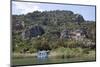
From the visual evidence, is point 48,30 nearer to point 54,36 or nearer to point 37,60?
point 54,36

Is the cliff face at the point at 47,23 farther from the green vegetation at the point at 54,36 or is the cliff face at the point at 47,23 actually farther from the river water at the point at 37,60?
the river water at the point at 37,60

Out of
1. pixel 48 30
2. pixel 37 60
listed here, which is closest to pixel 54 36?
pixel 48 30

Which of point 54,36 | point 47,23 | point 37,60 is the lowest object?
point 37,60

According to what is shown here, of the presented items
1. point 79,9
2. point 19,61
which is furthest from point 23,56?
point 79,9

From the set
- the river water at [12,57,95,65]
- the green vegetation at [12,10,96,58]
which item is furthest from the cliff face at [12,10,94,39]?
the river water at [12,57,95,65]

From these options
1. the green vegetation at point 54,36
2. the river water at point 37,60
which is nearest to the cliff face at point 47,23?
the green vegetation at point 54,36

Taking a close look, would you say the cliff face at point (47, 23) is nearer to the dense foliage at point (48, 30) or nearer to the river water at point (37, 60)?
the dense foliage at point (48, 30)

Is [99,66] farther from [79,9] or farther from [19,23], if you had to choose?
[19,23]

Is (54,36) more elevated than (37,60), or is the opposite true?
(54,36)

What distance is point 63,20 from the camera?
103 inches

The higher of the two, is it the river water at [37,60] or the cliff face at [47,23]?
the cliff face at [47,23]

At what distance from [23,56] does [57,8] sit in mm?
706

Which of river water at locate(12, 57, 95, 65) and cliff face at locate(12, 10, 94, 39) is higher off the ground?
cliff face at locate(12, 10, 94, 39)

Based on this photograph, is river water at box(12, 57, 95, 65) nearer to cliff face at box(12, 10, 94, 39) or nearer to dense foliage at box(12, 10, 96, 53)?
dense foliage at box(12, 10, 96, 53)
